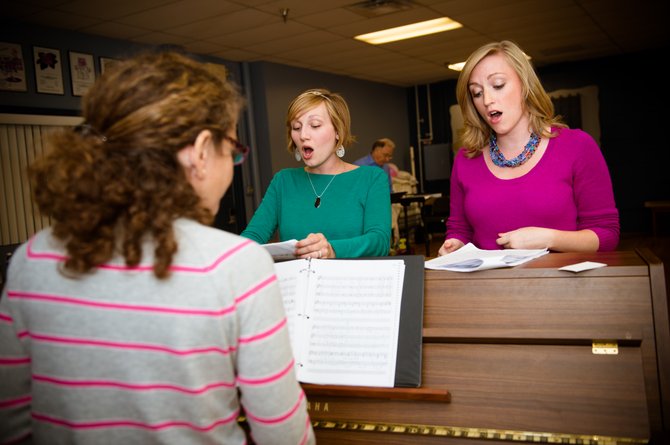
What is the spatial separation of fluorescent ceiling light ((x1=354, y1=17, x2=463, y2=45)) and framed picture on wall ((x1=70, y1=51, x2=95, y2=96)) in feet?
9.71

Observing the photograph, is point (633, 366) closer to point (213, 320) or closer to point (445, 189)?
point (213, 320)

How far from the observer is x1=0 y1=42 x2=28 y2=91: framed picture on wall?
4.75 meters

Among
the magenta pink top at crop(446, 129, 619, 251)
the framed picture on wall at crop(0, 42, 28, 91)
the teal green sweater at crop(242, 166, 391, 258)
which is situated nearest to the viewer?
the magenta pink top at crop(446, 129, 619, 251)

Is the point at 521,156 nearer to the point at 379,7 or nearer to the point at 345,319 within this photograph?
the point at 345,319

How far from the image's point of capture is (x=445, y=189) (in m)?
11.0

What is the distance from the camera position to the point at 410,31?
21.7 ft

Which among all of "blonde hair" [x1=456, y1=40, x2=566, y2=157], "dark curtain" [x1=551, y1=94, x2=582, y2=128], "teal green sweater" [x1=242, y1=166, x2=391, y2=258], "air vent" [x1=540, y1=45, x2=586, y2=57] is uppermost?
"air vent" [x1=540, y1=45, x2=586, y2=57]

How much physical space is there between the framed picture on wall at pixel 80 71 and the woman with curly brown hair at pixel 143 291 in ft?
16.5

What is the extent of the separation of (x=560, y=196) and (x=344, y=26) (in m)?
4.76

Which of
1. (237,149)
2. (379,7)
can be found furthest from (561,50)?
(237,149)

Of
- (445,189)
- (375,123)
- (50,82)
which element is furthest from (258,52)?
(445,189)

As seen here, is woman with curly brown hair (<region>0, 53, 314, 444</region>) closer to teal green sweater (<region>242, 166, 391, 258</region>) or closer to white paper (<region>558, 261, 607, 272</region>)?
white paper (<region>558, 261, 607, 272</region>)

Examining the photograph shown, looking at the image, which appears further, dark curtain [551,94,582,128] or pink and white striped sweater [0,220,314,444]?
dark curtain [551,94,582,128]

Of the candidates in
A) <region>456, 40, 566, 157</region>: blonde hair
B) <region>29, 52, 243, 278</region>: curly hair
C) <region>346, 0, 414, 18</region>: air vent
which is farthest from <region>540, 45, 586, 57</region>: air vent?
<region>29, 52, 243, 278</region>: curly hair
